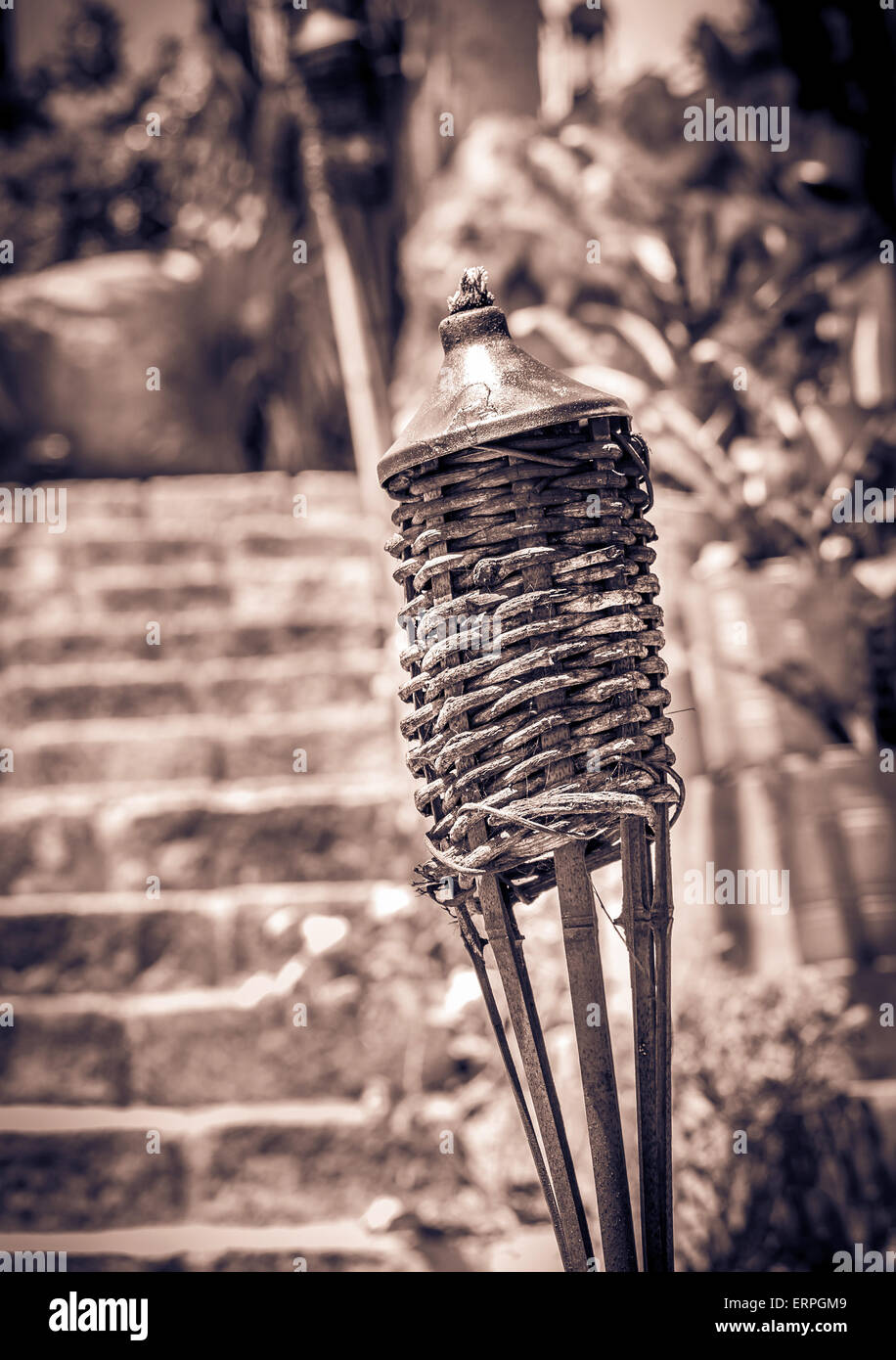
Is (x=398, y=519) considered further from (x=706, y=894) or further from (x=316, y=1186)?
(x=316, y=1186)

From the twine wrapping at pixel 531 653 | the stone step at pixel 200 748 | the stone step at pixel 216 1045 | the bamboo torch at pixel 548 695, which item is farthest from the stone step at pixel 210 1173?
the twine wrapping at pixel 531 653

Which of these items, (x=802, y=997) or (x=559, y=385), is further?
(x=802, y=997)

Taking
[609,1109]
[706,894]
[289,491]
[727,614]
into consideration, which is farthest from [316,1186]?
[289,491]

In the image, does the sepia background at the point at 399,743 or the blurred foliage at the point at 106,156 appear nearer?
the sepia background at the point at 399,743

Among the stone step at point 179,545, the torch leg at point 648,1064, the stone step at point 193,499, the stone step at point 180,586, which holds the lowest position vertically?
the torch leg at point 648,1064

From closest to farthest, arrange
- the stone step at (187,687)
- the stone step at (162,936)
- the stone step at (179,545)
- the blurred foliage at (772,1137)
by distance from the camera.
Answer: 1. the blurred foliage at (772,1137)
2. the stone step at (162,936)
3. the stone step at (187,687)
4. the stone step at (179,545)

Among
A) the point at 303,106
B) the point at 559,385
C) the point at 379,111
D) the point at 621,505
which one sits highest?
the point at 379,111

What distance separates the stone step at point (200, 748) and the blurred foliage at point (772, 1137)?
1556 mm

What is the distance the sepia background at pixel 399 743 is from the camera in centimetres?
266

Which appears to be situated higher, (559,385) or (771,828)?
(559,385)

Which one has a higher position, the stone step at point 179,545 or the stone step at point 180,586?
the stone step at point 179,545

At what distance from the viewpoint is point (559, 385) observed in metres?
0.99

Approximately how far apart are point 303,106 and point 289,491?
177 centimetres

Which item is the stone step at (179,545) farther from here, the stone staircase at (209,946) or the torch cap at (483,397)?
the torch cap at (483,397)
